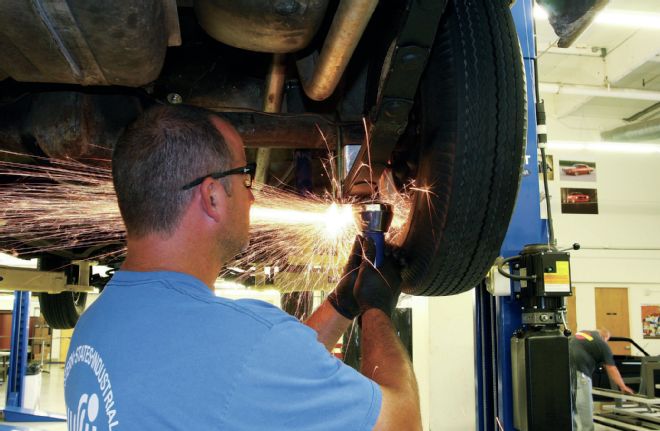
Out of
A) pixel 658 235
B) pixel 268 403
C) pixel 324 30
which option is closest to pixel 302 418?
pixel 268 403

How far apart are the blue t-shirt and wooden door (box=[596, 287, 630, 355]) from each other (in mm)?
12731

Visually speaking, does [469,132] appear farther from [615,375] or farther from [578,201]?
[578,201]

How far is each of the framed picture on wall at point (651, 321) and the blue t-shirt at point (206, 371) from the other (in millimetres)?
13363

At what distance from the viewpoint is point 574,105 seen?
1149 cm

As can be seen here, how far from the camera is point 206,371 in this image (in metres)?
0.99

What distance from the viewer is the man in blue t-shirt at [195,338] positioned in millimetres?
993

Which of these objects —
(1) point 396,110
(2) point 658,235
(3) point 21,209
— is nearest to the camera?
(1) point 396,110

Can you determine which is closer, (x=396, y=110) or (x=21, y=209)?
(x=396, y=110)

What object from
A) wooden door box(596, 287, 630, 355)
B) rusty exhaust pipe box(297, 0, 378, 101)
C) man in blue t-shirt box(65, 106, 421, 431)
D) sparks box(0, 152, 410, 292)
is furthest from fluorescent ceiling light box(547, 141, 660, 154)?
man in blue t-shirt box(65, 106, 421, 431)

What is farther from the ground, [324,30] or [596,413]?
[324,30]

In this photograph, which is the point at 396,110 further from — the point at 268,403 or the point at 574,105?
the point at 574,105

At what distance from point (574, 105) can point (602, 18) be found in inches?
249

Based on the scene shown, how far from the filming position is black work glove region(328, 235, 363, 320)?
6.19ft

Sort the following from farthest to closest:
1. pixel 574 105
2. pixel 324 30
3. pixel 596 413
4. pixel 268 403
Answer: pixel 574 105, pixel 596 413, pixel 324 30, pixel 268 403
